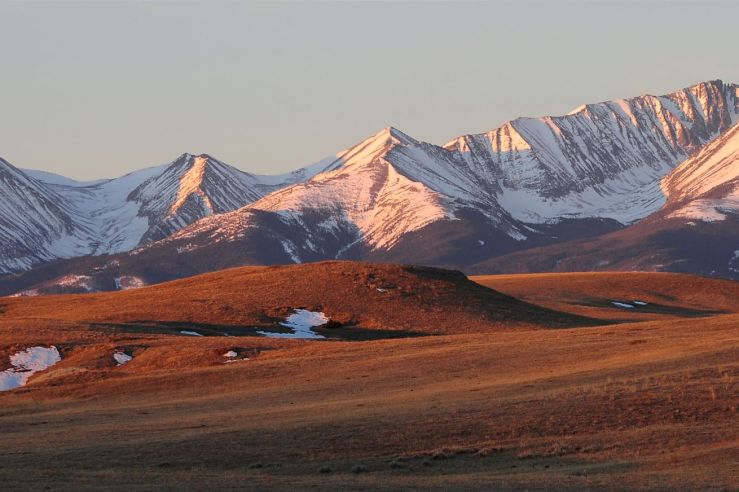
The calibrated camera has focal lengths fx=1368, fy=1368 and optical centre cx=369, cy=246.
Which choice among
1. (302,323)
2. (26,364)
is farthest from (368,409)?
(302,323)

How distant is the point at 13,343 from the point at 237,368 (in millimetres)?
24962

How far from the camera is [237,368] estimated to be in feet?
225

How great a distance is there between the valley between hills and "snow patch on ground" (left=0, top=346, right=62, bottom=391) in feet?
0.66

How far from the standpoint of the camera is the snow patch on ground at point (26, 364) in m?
79.4

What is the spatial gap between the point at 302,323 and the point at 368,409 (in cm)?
5756

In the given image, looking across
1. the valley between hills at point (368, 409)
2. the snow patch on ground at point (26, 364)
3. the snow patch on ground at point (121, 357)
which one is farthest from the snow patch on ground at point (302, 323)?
the snow patch on ground at point (26, 364)

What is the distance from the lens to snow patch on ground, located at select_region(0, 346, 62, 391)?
79.4m

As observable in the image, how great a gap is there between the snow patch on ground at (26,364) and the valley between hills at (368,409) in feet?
0.66

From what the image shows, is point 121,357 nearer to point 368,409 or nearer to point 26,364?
point 26,364

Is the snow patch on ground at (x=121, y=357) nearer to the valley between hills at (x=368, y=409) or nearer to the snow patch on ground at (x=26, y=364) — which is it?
the valley between hills at (x=368, y=409)

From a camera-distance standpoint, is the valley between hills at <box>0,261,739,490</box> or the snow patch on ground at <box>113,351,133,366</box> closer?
the valley between hills at <box>0,261,739,490</box>

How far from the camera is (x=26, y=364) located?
3258 inches

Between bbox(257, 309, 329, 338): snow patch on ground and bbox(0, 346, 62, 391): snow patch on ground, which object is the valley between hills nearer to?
bbox(0, 346, 62, 391): snow patch on ground

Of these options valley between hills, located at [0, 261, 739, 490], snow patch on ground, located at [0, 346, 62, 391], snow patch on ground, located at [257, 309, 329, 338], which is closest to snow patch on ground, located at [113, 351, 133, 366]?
valley between hills, located at [0, 261, 739, 490]
